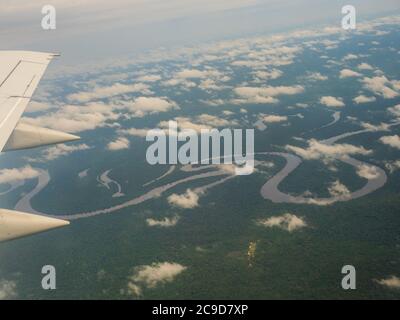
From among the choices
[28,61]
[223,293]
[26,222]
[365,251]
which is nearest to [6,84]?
[28,61]

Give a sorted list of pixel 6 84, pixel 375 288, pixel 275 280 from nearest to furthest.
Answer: pixel 6 84 → pixel 375 288 → pixel 275 280

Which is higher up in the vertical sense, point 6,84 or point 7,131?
point 6,84

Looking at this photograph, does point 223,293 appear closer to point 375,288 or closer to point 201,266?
point 201,266

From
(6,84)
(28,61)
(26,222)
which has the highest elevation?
(28,61)

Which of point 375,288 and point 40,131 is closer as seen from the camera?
point 40,131

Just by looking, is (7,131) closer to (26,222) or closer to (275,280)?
(26,222)
